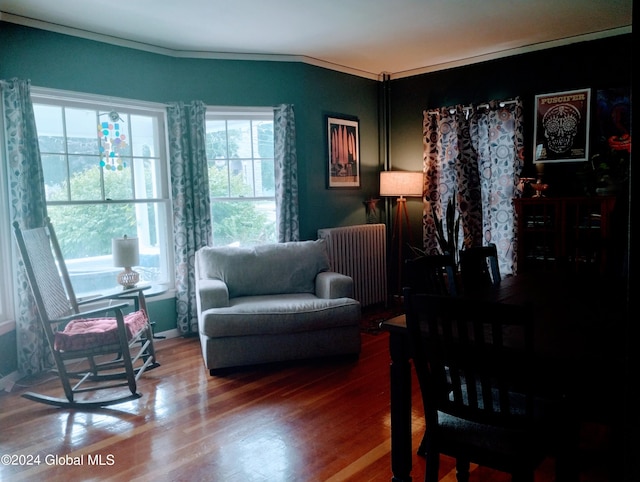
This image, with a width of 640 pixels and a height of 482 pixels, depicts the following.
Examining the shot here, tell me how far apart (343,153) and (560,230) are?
221 centimetres

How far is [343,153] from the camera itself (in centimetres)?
511

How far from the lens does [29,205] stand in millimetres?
3484

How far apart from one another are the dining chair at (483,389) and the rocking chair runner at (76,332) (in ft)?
6.79

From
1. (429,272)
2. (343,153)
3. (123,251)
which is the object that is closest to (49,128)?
(123,251)

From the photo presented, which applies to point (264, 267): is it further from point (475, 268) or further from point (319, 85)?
point (319, 85)

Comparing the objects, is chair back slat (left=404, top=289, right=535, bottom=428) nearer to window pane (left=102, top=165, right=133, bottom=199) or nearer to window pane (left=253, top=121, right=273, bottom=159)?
window pane (left=102, top=165, right=133, bottom=199)

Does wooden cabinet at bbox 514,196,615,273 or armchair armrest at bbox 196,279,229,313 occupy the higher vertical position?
wooden cabinet at bbox 514,196,615,273

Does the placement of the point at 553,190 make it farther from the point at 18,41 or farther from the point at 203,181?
the point at 18,41

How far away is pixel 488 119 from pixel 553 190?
91 cm

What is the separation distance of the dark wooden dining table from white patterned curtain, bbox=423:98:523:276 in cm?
190

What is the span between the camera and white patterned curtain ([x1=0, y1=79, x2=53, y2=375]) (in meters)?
Result: 3.40

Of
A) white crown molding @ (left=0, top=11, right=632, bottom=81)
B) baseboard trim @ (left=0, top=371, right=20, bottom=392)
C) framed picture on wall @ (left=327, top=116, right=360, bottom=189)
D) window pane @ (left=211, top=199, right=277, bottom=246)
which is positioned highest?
white crown molding @ (left=0, top=11, right=632, bottom=81)

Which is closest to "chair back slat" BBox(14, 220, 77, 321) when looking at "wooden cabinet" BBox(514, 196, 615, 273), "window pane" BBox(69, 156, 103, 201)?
"window pane" BBox(69, 156, 103, 201)

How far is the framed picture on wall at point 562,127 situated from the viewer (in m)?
4.18
